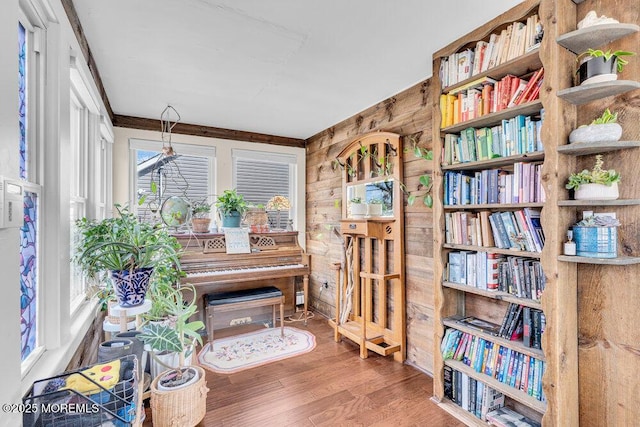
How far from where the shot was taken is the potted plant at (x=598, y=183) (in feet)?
4.58

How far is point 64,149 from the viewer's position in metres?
1.49

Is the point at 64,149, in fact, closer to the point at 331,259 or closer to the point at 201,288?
the point at 201,288

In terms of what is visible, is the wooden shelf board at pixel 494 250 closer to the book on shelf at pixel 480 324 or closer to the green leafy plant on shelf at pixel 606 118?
the book on shelf at pixel 480 324

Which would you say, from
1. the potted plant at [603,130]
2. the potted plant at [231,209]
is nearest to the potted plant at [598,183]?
the potted plant at [603,130]

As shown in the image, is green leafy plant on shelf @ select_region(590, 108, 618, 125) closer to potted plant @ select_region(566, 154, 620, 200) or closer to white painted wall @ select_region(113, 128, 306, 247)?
potted plant @ select_region(566, 154, 620, 200)

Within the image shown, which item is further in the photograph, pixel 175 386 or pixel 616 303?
pixel 175 386

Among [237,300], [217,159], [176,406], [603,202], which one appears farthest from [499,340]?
[217,159]

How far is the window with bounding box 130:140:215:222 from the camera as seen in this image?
3.47 m

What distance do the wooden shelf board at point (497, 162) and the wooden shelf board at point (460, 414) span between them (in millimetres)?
1605

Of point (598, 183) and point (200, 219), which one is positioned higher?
point (598, 183)

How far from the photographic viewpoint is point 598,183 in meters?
1.42

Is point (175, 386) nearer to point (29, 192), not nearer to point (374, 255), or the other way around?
point (29, 192)

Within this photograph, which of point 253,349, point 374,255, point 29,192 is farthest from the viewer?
point 374,255

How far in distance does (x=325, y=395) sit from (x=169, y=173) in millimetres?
2961
